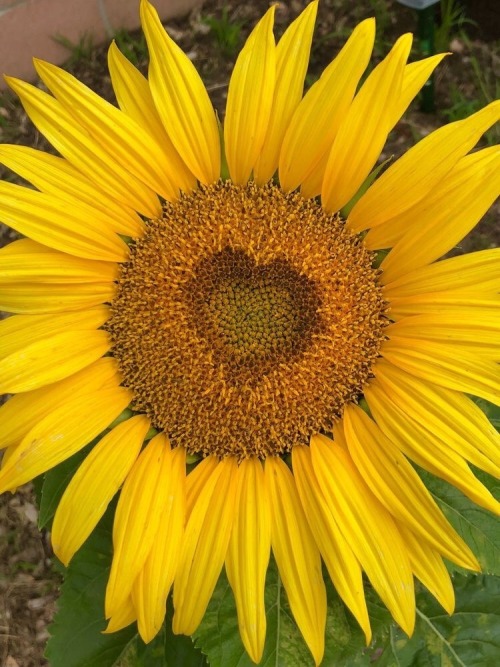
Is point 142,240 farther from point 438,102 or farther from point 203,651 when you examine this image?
point 438,102

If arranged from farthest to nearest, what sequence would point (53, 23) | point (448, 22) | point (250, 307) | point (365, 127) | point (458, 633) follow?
point (53, 23), point (448, 22), point (458, 633), point (250, 307), point (365, 127)

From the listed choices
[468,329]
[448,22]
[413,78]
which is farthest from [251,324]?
[448,22]

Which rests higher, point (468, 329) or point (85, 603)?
point (468, 329)

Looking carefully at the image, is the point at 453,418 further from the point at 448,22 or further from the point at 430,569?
the point at 448,22

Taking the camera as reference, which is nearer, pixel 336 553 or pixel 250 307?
pixel 336 553

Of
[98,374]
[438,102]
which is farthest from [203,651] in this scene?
[438,102]

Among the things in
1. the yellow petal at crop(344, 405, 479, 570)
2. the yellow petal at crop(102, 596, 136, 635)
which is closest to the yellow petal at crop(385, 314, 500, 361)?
the yellow petal at crop(344, 405, 479, 570)

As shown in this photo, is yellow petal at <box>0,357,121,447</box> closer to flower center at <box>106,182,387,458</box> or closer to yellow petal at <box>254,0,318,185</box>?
flower center at <box>106,182,387,458</box>

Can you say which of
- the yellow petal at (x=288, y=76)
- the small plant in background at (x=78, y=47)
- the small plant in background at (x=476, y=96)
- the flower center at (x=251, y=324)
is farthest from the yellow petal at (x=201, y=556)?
the small plant in background at (x=78, y=47)
